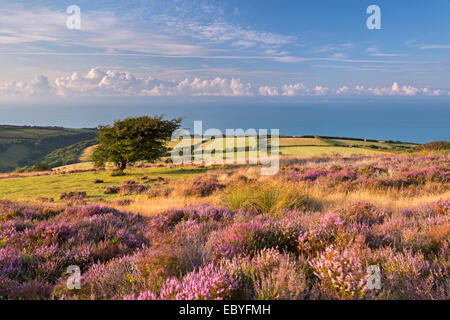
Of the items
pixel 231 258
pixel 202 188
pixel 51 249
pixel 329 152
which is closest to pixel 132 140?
pixel 202 188

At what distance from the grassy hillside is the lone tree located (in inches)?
3173

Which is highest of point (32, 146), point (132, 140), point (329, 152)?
point (132, 140)

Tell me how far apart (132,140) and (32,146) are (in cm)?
13374

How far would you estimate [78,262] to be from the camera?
4242mm

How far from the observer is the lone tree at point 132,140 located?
28.2 meters

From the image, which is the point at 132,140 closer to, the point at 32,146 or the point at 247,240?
the point at 247,240

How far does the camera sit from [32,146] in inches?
5143

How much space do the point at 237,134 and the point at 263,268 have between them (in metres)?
52.6

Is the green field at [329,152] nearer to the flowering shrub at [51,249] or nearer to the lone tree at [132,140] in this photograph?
the lone tree at [132,140]

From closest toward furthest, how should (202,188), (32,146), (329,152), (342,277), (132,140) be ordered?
(342,277) → (202,188) → (132,140) → (329,152) → (32,146)

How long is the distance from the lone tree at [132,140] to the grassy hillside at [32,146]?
80.6 meters

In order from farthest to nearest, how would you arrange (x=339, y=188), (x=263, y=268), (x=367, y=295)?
(x=339, y=188) → (x=263, y=268) → (x=367, y=295)
